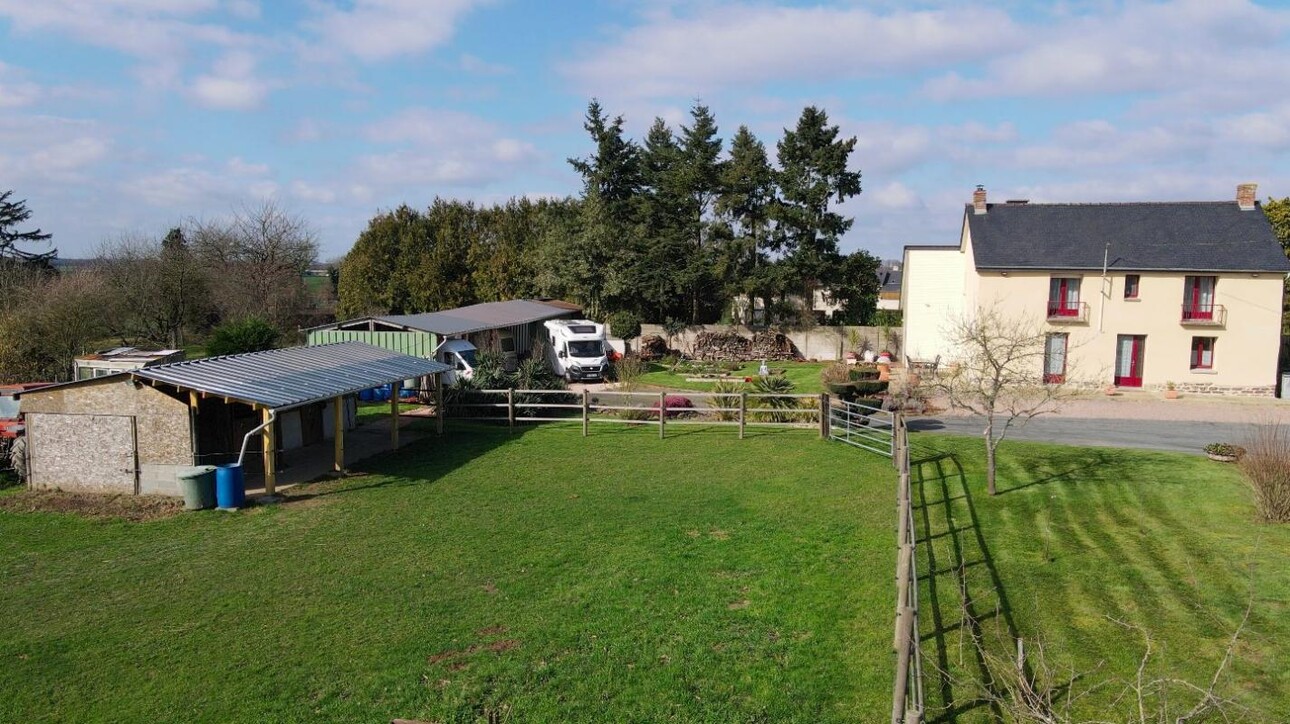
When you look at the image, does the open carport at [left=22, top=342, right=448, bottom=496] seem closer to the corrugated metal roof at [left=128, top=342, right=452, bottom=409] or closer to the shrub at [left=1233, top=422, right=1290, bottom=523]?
the corrugated metal roof at [left=128, top=342, right=452, bottom=409]

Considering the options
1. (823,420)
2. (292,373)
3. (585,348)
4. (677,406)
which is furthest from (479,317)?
(823,420)

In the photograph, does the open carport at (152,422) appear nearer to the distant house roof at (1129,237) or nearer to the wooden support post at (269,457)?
the wooden support post at (269,457)

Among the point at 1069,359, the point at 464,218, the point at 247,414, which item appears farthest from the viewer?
the point at 464,218

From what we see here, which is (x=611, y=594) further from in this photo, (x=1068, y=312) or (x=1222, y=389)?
(x=1222, y=389)

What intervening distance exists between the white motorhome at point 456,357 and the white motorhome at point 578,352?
5.74 metres

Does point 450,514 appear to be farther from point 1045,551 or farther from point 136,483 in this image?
point 1045,551

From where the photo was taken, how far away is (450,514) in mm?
13539

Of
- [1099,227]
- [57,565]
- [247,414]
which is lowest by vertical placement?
[57,565]

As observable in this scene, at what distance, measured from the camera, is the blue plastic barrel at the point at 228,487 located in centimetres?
1388

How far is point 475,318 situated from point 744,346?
16.5 m

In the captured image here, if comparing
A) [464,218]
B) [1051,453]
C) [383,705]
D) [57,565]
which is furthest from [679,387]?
[464,218]

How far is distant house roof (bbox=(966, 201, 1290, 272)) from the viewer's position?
96.4 feet

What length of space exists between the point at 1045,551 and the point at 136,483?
15.9 m

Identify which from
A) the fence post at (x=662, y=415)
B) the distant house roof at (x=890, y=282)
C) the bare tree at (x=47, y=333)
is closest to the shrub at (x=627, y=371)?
the fence post at (x=662, y=415)
